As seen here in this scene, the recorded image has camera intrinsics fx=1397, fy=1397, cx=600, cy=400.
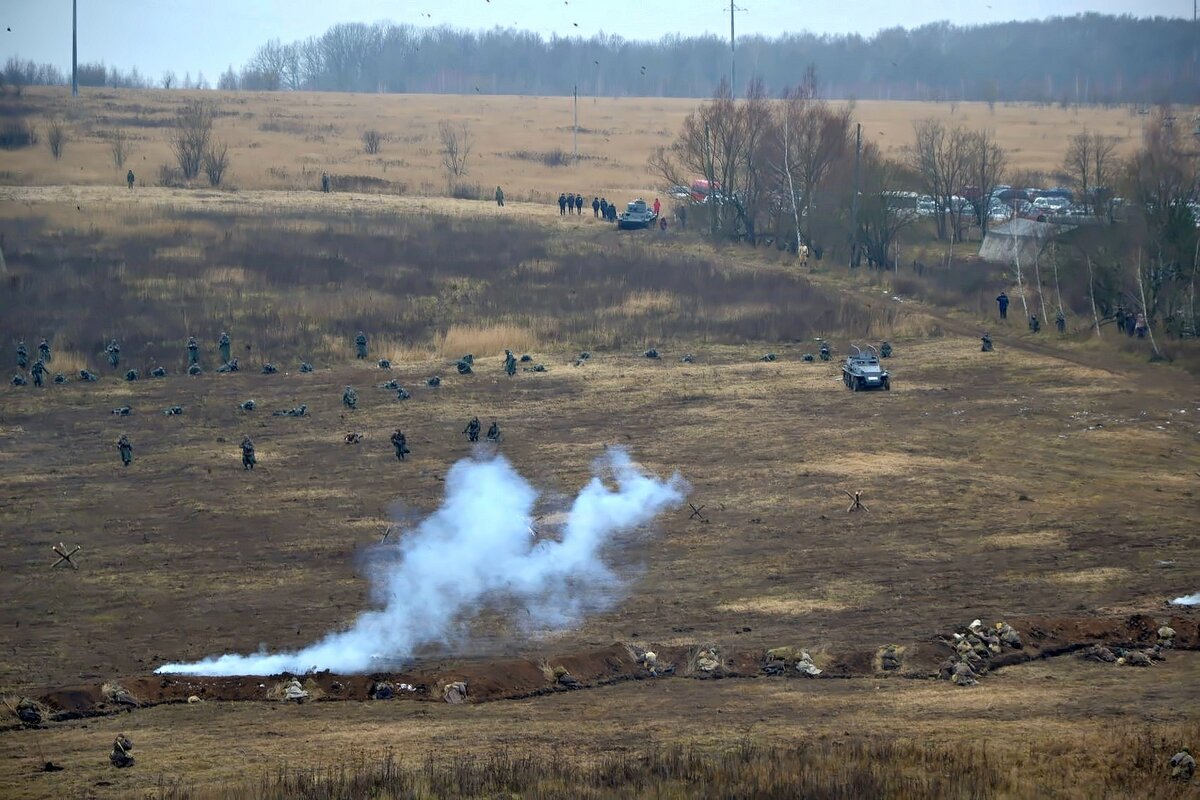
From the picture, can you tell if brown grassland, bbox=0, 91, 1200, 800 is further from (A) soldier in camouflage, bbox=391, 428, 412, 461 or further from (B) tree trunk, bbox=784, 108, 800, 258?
(B) tree trunk, bbox=784, 108, 800, 258

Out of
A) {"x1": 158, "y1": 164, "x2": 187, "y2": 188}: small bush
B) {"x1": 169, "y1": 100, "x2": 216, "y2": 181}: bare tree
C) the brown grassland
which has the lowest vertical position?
the brown grassland

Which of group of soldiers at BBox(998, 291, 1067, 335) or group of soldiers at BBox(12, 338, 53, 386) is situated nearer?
group of soldiers at BBox(12, 338, 53, 386)

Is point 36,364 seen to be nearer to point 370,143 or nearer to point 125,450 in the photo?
point 125,450

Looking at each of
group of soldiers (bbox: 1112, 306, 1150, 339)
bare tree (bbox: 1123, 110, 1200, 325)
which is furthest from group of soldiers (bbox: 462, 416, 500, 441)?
group of soldiers (bbox: 1112, 306, 1150, 339)

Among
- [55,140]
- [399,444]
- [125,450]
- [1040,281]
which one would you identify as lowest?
[125,450]

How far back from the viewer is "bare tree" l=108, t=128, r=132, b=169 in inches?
3292

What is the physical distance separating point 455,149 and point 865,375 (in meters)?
62.5

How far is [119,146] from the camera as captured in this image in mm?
85562

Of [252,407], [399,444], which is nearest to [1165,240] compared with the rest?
[399,444]

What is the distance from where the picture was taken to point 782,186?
67.5 m

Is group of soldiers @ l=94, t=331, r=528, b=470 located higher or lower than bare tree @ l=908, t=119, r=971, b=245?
lower

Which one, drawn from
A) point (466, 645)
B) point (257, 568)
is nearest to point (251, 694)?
point (466, 645)

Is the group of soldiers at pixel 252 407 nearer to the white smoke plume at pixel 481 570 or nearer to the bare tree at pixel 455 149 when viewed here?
the white smoke plume at pixel 481 570

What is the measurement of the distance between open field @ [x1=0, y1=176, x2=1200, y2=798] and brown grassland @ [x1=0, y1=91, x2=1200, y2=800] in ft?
0.32
